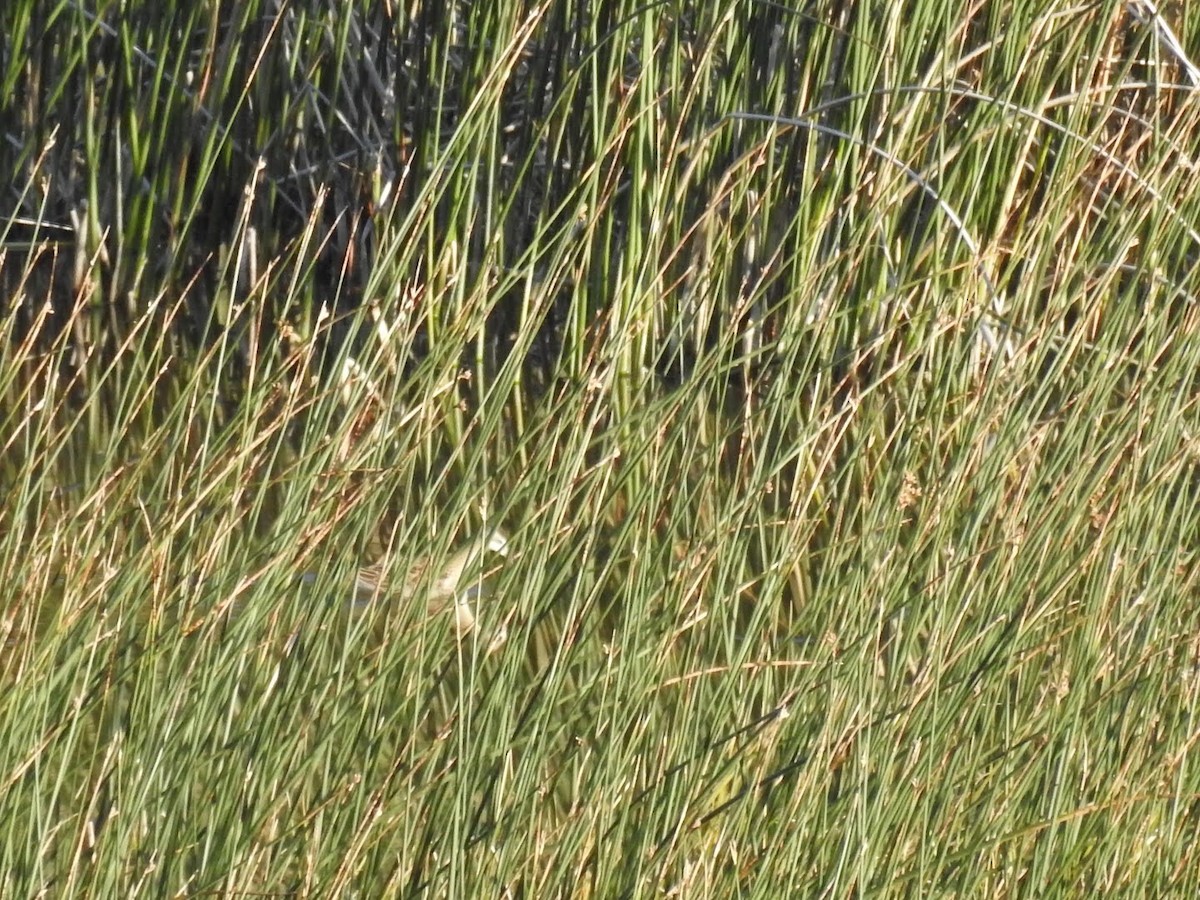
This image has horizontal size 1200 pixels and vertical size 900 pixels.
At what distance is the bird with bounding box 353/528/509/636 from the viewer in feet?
4.24

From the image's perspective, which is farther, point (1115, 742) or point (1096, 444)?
point (1096, 444)

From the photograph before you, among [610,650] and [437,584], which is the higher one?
[610,650]

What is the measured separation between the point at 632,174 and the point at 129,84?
2.62ft

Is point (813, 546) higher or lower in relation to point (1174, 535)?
lower

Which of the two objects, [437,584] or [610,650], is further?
[437,584]

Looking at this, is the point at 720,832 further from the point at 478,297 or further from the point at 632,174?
the point at 632,174

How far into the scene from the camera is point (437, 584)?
1675mm

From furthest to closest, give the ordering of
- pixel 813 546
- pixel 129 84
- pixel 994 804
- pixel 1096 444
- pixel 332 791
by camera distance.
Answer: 1. pixel 129 84
2. pixel 813 546
3. pixel 1096 444
4. pixel 994 804
5. pixel 332 791

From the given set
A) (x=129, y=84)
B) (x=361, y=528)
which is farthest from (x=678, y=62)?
(x=361, y=528)

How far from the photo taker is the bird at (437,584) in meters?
1.29

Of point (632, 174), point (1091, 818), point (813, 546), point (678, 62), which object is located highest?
point (678, 62)

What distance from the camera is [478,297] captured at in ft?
4.67

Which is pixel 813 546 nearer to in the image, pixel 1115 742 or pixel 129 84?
pixel 1115 742

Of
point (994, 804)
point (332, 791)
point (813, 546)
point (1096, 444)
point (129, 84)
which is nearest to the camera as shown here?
point (332, 791)
